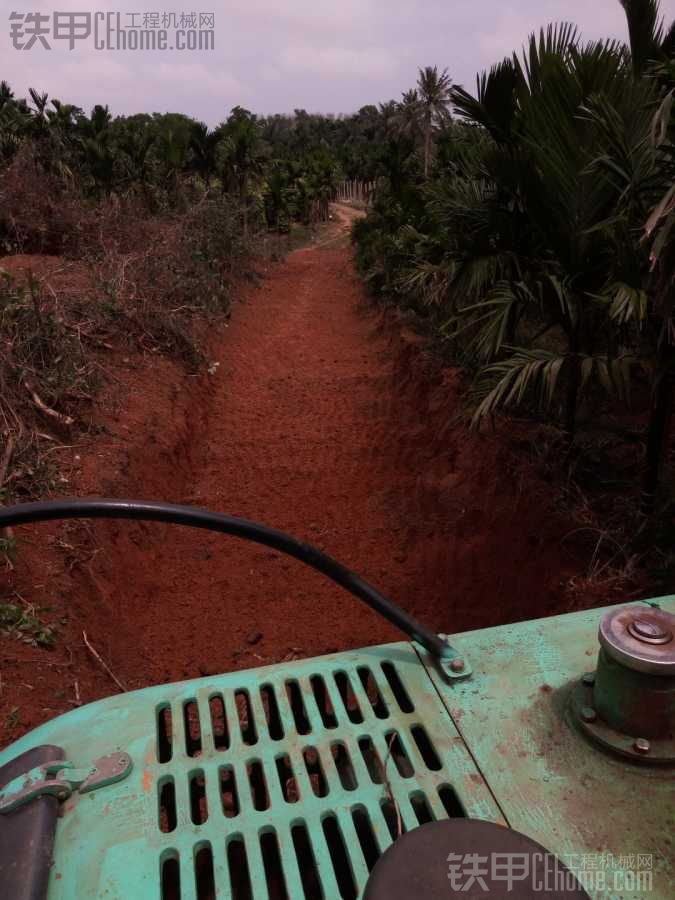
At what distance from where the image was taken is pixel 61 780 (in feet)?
3.54

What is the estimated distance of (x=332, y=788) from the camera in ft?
3.67

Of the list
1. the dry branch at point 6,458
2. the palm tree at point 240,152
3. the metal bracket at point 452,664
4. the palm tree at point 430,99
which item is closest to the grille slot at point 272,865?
the metal bracket at point 452,664

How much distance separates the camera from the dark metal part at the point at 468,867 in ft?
2.72

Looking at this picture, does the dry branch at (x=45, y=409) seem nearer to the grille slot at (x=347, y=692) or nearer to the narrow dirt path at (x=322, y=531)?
the narrow dirt path at (x=322, y=531)

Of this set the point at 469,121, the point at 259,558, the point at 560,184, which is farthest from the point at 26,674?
the point at 469,121

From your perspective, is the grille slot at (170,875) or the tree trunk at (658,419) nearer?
the grille slot at (170,875)

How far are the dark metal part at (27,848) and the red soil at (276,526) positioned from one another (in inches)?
83.8

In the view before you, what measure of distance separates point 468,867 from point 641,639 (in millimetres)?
478

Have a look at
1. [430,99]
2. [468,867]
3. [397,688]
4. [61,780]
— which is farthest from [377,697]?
[430,99]

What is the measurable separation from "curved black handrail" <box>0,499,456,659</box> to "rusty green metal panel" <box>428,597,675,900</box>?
9 centimetres

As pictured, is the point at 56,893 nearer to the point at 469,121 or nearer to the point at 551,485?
the point at 551,485

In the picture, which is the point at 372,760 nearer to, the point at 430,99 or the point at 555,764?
the point at 555,764

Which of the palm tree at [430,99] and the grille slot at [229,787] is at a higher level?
the palm tree at [430,99]

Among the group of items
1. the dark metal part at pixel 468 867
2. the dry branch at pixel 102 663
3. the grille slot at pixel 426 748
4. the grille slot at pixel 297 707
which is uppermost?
the dark metal part at pixel 468 867
